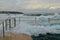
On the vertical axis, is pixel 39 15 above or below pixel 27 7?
below

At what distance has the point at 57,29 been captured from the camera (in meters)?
2.05

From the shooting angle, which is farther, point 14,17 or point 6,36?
point 14,17

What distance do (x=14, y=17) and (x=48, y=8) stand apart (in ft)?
1.82

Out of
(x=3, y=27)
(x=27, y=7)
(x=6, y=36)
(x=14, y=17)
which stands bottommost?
(x=6, y=36)

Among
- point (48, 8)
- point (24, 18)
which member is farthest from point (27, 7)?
point (48, 8)

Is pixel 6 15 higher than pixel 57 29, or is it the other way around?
pixel 6 15

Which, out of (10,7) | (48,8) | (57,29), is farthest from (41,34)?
(10,7)

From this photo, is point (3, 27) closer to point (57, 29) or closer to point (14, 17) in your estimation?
point (14, 17)

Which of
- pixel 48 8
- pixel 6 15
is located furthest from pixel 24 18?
pixel 48 8

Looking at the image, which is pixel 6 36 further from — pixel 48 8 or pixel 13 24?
pixel 48 8

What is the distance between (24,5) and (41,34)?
0.55 m

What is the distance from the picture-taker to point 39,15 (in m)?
2.10

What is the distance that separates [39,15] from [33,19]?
111 millimetres

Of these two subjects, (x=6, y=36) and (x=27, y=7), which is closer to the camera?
(x=6, y=36)
